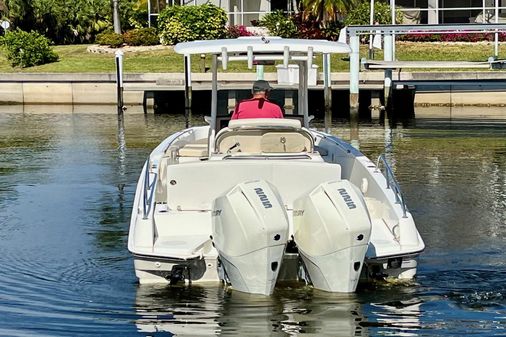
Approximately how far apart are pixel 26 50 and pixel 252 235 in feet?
102

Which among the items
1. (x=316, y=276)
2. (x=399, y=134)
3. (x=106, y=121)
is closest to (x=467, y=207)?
(x=316, y=276)

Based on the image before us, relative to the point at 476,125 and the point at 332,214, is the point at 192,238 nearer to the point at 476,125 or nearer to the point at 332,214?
the point at 332,214

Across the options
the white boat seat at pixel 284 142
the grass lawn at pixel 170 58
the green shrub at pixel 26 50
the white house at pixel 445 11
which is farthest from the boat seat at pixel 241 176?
the white house at pixel 445 11

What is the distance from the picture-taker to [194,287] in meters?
9.73

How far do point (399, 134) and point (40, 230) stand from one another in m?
13.1

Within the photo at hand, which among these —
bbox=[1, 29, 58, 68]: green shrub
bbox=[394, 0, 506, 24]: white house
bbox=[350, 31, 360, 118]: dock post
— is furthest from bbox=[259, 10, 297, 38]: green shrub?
bbox=[350, 31, 360, 118]: dock post

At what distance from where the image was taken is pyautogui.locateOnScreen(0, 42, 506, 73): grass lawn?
119 feet

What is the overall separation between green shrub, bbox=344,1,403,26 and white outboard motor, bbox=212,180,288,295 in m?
30.2

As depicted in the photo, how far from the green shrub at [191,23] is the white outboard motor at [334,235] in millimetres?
29754

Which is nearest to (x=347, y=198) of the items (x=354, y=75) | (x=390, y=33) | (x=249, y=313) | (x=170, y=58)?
(x=249, y=313)

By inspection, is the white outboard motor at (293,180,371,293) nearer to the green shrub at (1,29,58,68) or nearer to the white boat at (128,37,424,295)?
the white boat at (128,37,424,295)

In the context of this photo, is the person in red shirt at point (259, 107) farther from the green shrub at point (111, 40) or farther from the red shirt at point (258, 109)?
the green shrub at point (111, 40)

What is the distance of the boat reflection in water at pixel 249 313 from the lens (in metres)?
8.80

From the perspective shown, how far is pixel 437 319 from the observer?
9109 mm
